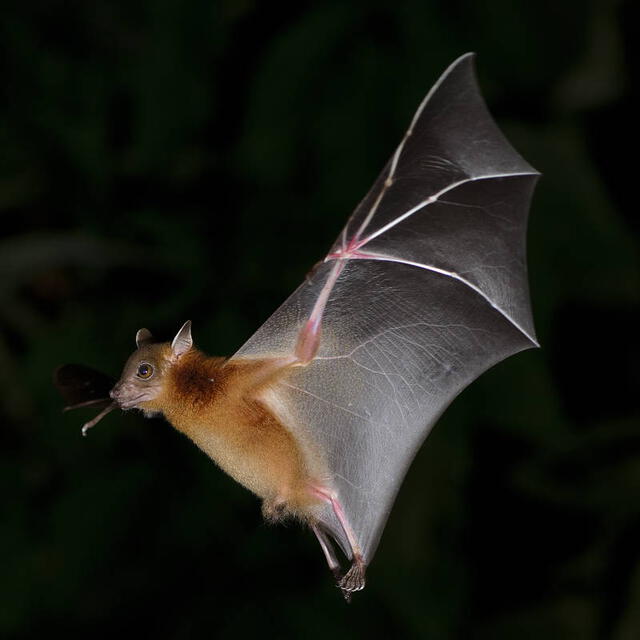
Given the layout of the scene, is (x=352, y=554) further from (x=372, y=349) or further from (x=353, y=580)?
(x=372, y=349)

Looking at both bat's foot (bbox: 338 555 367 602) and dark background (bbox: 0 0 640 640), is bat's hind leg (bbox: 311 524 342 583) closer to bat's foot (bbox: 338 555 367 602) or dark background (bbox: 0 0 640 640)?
bat's foot (bbox: 338 555 367 602)

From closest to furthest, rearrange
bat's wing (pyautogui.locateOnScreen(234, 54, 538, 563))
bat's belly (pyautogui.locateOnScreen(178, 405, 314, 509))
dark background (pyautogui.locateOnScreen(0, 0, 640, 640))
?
bat's belly (pyautogui.locateOnScreen(178, 405, 314, 509)) < bat's wing (pyautogui.locateOnScreen(234, 54, 538, 563)) < dark background (pyautogui.locateOnScreen(0, 0, 640, 640))

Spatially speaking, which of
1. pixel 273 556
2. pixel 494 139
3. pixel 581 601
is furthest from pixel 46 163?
pixel 581 601

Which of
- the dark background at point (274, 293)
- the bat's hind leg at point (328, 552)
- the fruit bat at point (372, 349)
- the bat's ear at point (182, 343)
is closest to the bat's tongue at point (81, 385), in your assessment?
the fruit bat at point (372, 349)

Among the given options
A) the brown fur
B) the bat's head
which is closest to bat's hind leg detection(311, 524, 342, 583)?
the brown fur

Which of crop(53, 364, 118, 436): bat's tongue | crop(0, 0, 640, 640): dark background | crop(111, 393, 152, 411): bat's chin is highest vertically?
Result: crop(53, 364, 118, 436): bat's tongue

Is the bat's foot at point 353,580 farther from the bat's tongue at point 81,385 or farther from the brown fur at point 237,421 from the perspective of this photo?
the bat's tongue at point 81,385

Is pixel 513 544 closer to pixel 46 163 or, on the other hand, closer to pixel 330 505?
pixel 330 505
